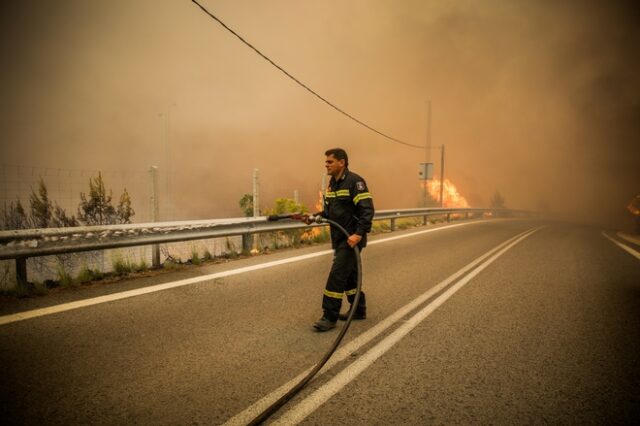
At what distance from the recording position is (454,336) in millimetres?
3314

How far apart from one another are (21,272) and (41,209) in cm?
695

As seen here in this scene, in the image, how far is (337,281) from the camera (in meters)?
3.47

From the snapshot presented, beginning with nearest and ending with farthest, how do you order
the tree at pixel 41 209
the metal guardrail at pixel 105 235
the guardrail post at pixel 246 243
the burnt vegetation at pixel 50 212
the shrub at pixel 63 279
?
the metal guardrail at pixel 105 235 < the shrub at pixel 63 279 < the guardrail post at pixel 246 243 < the burnt vegetation at pixel 50 212 < the tree at pixel 41 209

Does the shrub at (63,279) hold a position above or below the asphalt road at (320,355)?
above

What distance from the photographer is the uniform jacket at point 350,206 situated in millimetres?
3504

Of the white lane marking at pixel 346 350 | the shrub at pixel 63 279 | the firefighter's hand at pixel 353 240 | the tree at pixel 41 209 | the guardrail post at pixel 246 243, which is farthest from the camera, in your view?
the tree at pixel 41 209

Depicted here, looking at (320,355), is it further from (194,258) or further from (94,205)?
(94,205)

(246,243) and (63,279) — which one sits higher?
(246,243)

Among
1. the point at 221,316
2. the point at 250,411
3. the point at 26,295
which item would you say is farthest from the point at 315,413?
the point at 26,295

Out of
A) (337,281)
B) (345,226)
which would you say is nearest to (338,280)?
(337,281)

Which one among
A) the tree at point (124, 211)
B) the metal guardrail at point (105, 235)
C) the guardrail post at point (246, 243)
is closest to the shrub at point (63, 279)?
the metal guardrail at point (105, 235)

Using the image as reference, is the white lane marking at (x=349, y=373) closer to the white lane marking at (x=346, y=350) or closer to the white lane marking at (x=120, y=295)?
the white lane marking at (x=346, y=350)

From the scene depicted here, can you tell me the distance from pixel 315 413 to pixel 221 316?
1.98m

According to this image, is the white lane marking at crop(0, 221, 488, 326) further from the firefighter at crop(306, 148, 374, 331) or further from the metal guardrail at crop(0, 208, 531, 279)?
the firefighter at crop(306, 148, 374, 331)
